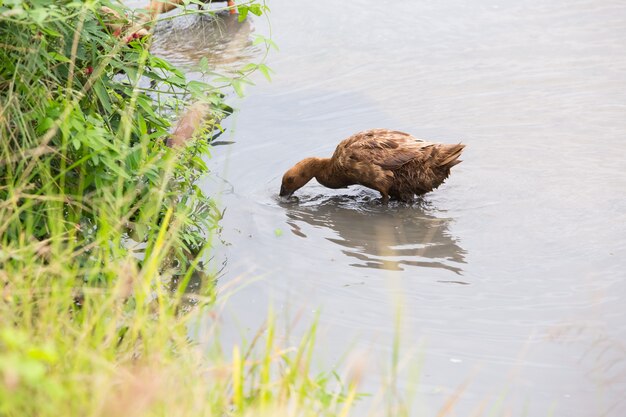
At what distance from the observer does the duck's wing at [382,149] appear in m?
7.00

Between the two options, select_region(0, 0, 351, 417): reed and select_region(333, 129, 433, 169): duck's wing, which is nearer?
select_region(0, 0, 351, 417): reed

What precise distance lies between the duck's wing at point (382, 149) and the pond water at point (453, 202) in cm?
40

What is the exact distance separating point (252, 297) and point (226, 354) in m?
0.84

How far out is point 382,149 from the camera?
7.08 metres

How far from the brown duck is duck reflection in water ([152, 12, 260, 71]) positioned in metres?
2.31

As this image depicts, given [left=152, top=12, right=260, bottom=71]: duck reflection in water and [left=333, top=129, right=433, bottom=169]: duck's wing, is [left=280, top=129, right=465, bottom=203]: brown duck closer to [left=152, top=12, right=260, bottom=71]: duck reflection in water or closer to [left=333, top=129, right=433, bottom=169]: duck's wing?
[left=333, top=129, right=433, bottom=169]: duck's wing

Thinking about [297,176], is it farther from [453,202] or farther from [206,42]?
[206,42]

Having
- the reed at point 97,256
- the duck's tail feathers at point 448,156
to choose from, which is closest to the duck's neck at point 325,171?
the duck's tail feathers at point 448,156

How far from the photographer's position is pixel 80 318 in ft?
11.5

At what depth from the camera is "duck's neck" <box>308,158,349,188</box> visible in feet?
24.0

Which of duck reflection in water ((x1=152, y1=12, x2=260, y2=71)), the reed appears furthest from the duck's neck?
duck reflection in water ((x1=152, y1=12, x2=260, y2=71))

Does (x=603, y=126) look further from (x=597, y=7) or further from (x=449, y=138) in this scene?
(x=597, y=7)

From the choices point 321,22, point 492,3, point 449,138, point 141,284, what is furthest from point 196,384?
point 492,3

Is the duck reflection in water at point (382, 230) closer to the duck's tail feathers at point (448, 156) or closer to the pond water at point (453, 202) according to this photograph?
the pond water at point (453, 202)
